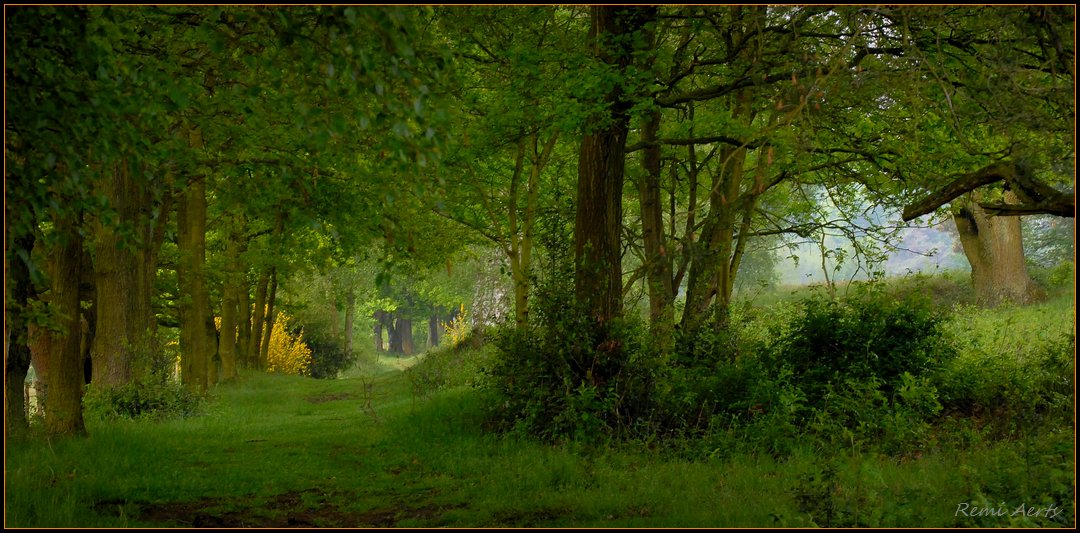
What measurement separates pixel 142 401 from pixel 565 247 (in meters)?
8.79

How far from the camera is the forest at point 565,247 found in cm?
→ 568

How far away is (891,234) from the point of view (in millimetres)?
13875

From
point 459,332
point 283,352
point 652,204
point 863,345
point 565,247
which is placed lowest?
point 863,345

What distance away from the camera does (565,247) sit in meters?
11.3

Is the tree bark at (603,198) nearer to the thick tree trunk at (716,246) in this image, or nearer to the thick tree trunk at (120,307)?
the thick tree trunk at (716,246)

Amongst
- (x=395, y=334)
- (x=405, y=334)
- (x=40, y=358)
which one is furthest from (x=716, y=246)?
(x=405, y=334)

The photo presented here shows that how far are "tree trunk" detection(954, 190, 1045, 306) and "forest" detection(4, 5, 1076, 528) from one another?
538 centimetres

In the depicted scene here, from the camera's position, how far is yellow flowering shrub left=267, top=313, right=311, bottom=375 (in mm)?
32906

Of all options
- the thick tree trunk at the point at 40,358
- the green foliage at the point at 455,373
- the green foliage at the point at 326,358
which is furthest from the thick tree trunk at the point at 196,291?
the green foliage at the point at 326,358

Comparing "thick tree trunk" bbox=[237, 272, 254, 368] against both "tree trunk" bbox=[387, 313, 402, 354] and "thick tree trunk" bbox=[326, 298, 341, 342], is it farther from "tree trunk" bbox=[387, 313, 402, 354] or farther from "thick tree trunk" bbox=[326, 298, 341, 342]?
"tree trunk" bbox=[387, 313, 402, 354]

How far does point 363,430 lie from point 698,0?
313 inches

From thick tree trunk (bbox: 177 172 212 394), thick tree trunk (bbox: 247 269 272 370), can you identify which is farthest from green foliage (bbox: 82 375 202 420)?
thick tree trunk (bbox: 247 269 272 370)

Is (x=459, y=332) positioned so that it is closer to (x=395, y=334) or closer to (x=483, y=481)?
(x=483, y=481)

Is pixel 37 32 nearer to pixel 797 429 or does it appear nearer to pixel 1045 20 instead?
pixel 1045 20
